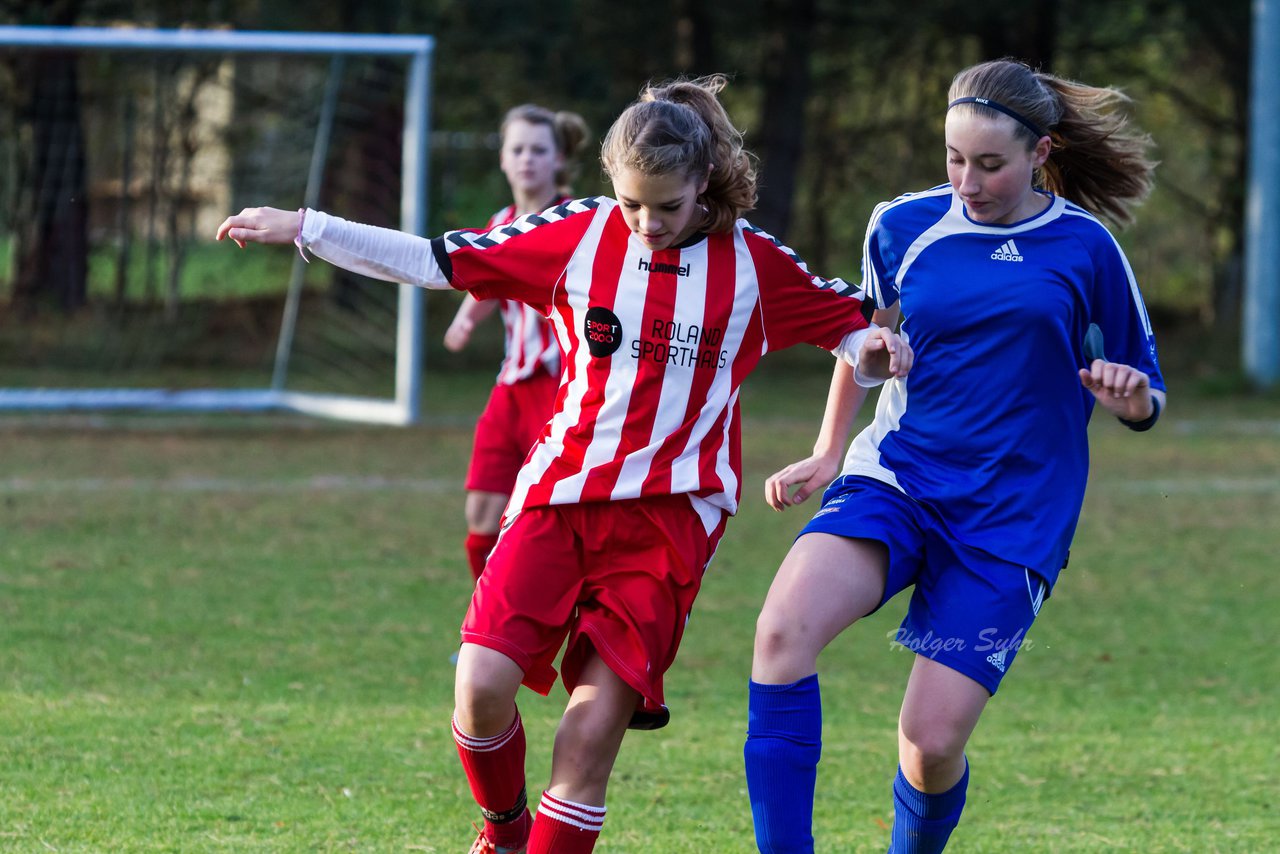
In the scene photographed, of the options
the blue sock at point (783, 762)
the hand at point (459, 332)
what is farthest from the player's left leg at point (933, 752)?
the hand at point (459, 332)

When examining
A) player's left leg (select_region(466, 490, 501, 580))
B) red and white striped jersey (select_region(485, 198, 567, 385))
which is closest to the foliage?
red and white striped jersey (select_region(485, 198, 567, 385))

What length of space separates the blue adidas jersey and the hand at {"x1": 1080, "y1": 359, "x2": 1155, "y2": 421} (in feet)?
0.60

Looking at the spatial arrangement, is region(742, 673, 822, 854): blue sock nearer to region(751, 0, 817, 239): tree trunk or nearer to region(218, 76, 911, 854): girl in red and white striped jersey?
region(218, 76, 911, 854): girl in red and white striped jersey

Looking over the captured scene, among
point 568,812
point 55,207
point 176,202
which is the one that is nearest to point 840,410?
point 568,812

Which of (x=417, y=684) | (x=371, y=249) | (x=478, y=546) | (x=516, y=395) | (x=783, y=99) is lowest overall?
(x=417, y=684)

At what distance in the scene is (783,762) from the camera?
3104 mm

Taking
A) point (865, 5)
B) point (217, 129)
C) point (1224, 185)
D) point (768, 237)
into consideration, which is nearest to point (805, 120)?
point (865, 5)

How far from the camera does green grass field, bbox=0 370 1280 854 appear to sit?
3938 millimetres

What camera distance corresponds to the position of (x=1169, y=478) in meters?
10.0

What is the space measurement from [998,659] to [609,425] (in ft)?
2.91

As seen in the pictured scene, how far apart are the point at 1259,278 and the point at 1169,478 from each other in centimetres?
489

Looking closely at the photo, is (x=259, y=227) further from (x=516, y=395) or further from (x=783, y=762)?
(x=516, y=395)

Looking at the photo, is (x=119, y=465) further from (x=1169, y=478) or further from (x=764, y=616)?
(x=764, y=616)

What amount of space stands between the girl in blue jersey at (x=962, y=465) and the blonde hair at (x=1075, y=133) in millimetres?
11
